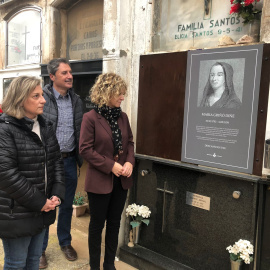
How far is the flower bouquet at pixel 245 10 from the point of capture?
8.36 ft

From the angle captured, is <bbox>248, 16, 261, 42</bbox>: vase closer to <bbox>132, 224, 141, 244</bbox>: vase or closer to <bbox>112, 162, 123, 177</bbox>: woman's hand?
<bbox>112, 162, 123, 177</bbox>: woman's hand

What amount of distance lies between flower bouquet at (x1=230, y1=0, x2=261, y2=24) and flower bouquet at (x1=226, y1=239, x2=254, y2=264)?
74.6 inches

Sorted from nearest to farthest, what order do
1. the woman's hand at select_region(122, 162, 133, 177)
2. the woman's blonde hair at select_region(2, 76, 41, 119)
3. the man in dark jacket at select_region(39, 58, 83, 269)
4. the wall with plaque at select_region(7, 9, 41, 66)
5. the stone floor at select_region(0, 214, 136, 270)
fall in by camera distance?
the woman's blonde hair at select_region(2, 76, 41, 119), the woman's hand at select_region(122, 162, 133, 177), the man in dark jacket at select_region(39, 58, 83, 269), the stone floor at select_region(0, 214, 136, 270), the wall with plaque at select_region(7, 9, 41, 66)

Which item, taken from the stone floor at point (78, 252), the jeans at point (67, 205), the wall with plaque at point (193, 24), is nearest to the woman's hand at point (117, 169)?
the jeans at point (67, 205)

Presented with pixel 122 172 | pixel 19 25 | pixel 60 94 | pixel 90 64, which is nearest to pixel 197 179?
pixel 122 172

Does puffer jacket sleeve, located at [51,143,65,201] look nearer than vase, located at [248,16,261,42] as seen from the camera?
Yes

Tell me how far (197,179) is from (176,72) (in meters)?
1.08

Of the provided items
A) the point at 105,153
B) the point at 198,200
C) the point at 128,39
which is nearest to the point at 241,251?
the point at 198,200

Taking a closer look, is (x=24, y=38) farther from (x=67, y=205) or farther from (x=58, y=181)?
(x=58, y=181)

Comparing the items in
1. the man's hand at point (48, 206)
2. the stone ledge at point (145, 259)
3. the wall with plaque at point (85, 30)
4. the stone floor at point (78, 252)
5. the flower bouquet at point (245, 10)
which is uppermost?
the wall with plaque at point (85, 30)

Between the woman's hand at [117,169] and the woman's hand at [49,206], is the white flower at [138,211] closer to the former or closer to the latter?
the woman's hand at [117,169]

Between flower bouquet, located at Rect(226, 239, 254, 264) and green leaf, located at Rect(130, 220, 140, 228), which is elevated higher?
flower bouquet, located at Rect(226, 239, 254, 264)

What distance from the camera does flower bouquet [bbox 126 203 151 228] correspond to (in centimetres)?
331

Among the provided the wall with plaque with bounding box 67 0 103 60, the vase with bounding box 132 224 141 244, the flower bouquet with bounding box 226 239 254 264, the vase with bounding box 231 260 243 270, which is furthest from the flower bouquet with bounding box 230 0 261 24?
the wall with plaque with bounding box 67 0 103 60
